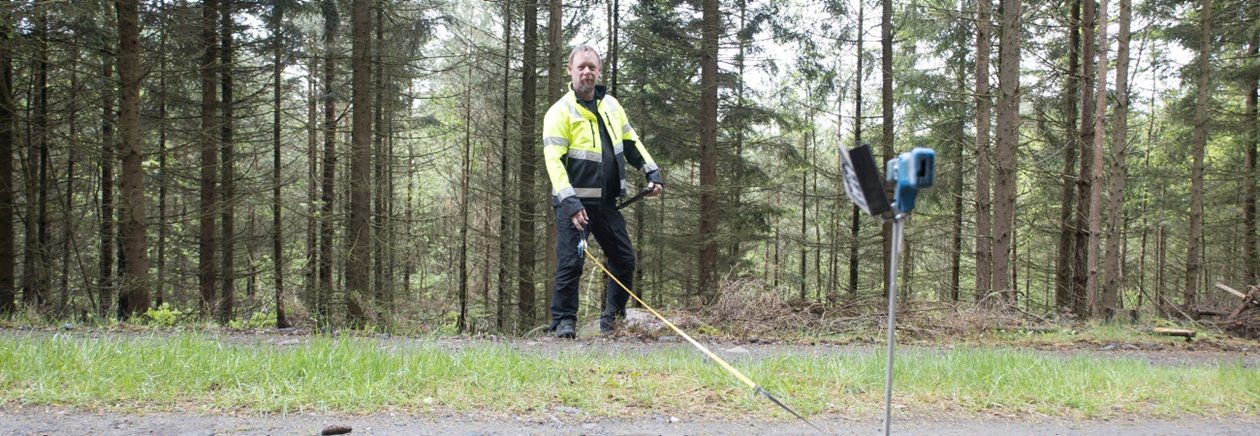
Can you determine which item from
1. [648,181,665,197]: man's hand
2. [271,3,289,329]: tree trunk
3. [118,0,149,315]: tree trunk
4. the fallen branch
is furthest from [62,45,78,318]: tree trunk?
the fallen branch

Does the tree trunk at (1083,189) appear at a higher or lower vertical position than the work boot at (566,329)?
higher

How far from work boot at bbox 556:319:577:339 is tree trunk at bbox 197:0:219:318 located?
9089 mm

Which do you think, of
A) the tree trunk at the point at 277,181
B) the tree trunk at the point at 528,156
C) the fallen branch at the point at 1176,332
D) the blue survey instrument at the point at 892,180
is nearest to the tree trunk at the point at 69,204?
the tree trunk at the point at 277,181

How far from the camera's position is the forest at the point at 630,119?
977 cm

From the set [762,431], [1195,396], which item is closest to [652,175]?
[762,431]

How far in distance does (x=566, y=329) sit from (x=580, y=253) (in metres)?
0.74

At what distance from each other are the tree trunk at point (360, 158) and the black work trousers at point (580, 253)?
600cm

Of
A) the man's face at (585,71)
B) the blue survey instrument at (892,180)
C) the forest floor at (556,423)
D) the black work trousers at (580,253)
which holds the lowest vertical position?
the forest floor at (556,423)

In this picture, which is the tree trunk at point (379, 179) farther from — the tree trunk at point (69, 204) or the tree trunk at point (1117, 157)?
the tree trunk at point (1117, 157)

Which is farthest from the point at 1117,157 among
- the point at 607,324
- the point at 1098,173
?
the point at 607,324

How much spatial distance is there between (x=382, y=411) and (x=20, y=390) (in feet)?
5.92

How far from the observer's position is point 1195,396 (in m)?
3.56

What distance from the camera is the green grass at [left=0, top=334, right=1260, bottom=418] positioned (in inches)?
124

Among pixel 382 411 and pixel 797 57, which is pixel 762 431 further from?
pixel 797 57
